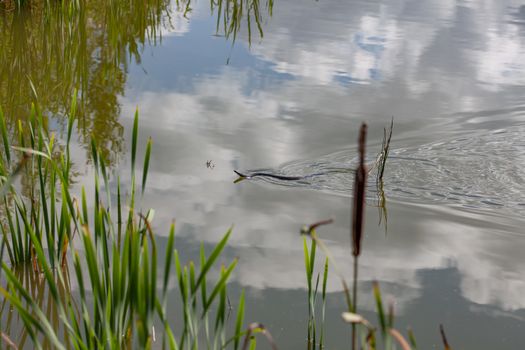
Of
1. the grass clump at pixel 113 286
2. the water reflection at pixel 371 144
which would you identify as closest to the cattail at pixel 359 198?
the grass clump at pixel 113 286

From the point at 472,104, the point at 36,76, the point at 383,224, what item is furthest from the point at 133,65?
the point at 383,224

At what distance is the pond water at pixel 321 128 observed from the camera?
3055 mm

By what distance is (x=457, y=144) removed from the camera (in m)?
4.71

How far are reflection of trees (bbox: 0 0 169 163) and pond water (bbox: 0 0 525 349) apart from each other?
0.07 feet

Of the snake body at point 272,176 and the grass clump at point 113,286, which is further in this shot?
the snake body at point 272,176

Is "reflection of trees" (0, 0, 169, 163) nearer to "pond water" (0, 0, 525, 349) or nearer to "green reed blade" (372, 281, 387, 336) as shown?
"pond water" (0, 0, 525, 349)

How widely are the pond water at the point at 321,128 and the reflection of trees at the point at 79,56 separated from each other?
22mm

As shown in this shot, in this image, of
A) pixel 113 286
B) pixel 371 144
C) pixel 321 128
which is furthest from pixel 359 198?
pixel 321 128

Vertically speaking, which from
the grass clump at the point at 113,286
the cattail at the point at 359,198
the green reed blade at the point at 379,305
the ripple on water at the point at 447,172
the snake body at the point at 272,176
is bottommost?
the snake body at the point at 272,176

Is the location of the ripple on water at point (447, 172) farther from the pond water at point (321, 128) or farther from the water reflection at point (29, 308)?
the water reflection at point (29, 308)

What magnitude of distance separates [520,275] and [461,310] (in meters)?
0.45

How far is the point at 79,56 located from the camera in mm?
6344

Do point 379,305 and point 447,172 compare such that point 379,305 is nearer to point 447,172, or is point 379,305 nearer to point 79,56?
point 447,172

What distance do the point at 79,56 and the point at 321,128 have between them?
2327 mm
